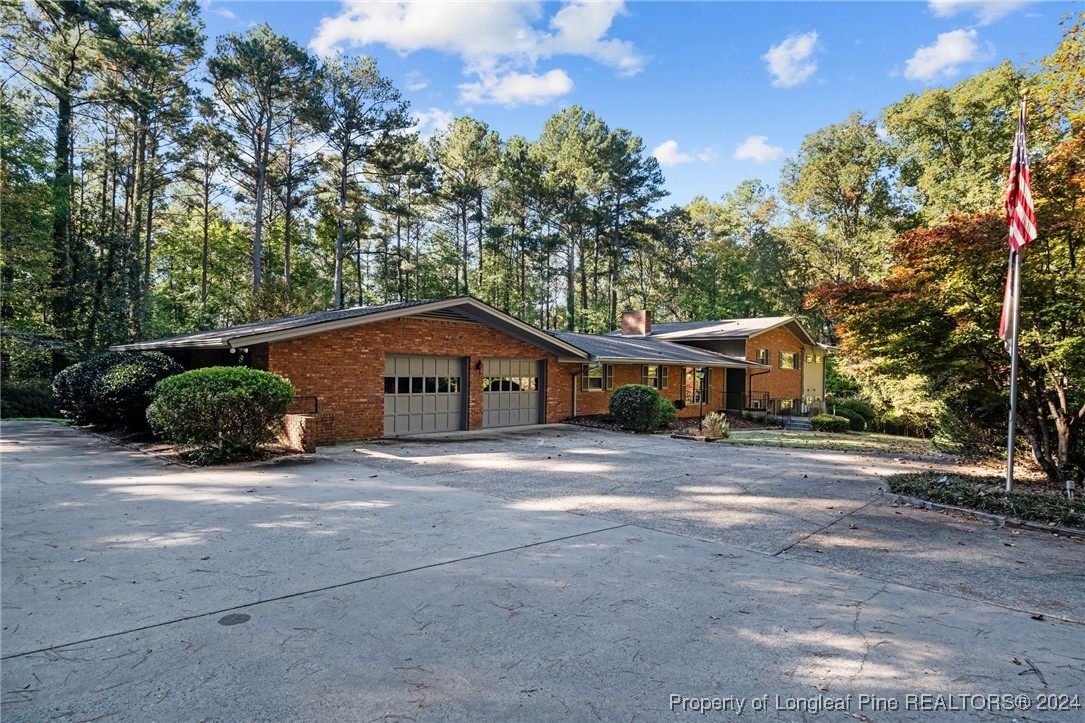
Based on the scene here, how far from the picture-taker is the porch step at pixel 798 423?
24.2 metres

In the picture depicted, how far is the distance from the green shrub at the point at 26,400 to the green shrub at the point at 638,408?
20271mm

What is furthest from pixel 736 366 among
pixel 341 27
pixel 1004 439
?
pixel 341 27

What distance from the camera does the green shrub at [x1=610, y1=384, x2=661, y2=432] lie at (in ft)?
57.5

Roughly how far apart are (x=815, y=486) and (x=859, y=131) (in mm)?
34259

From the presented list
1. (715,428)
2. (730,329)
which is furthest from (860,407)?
(715,428)

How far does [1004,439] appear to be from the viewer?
36.0ft

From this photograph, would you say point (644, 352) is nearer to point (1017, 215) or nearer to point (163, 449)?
point (1017, 215)

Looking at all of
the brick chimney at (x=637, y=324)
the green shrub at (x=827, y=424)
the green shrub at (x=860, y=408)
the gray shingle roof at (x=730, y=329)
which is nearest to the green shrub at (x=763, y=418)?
the green shrub at (x=827, y=424)

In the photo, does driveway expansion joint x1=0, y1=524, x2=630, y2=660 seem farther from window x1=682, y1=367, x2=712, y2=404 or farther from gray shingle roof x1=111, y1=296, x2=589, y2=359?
window x1=682, y1=367, x2=712, y2=404

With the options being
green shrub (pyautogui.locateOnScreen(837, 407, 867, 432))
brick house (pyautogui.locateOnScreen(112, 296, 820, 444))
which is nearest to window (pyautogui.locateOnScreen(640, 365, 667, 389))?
brick house (pyautogui.locateOnScreen(112, 296, 820, 444))

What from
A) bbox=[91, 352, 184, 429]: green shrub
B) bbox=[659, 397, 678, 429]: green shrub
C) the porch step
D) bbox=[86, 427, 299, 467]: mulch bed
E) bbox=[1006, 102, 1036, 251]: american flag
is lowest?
the porch step

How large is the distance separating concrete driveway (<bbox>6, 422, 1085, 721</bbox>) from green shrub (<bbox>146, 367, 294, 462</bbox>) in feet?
5.78

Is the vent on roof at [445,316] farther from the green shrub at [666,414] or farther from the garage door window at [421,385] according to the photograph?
the green shrub at [666,414]

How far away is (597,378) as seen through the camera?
2066 centimetres
